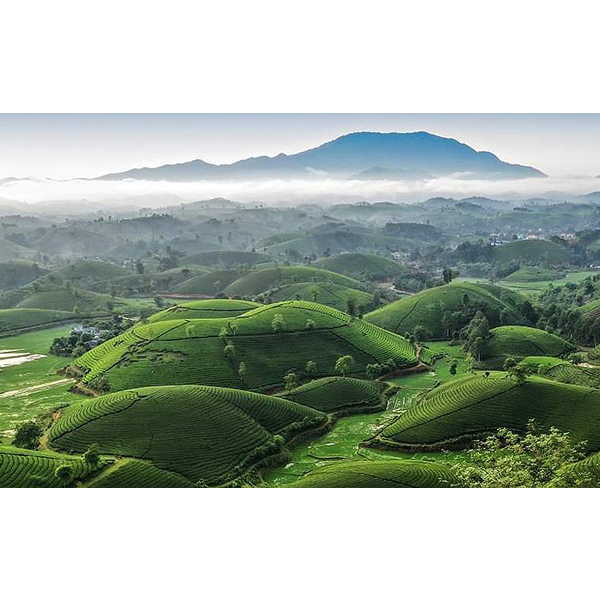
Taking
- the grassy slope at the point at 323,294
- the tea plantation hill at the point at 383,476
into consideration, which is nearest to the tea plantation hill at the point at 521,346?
the grassy slope at the point at 323,294

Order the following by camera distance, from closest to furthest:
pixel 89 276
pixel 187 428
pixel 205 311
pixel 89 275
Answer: pixel 187 428 < pixel 205 311 < pixel 89 276 < pixel 89 275

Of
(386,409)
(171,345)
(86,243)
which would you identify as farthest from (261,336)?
(86,243)

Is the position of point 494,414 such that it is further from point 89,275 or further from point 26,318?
point 89,275

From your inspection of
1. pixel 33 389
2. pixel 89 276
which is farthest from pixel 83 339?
pixel 89 276

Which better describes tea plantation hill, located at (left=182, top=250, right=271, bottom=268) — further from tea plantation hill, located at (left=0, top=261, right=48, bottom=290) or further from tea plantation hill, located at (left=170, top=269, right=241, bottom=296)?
tea plantation hill, located at (left=0, top=261, right=48, bottom=290)

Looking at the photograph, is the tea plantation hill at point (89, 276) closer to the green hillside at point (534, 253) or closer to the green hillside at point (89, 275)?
the green hillside at point (89, 275)

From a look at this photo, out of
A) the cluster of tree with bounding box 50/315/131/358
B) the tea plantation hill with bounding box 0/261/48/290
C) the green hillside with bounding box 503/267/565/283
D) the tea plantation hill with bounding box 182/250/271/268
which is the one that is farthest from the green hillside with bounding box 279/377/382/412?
the tea plantation hill with bounding box 182/250/271/268
